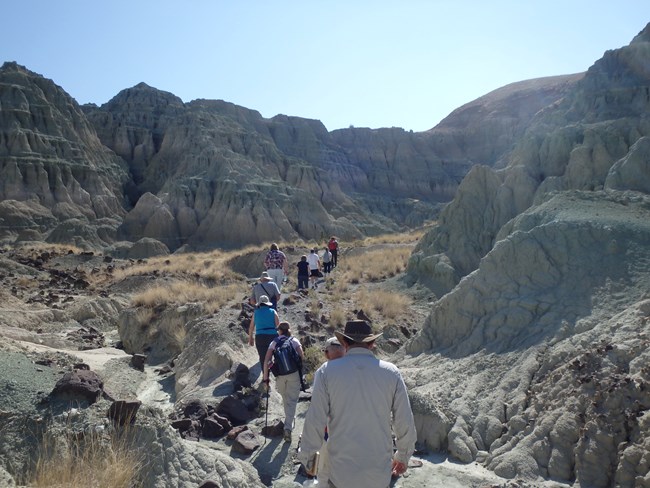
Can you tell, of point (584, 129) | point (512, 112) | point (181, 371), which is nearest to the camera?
point (181, 371)

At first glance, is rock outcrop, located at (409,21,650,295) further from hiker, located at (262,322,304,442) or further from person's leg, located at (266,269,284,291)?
hiker, located at (262,322,304,442)

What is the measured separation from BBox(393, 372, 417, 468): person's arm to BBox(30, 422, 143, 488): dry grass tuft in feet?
8.71

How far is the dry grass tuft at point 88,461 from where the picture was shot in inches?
197

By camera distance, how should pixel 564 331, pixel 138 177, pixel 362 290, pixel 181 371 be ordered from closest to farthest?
pixel 564 331
pixel 181 371
pixel 362 290
pixel 138 177

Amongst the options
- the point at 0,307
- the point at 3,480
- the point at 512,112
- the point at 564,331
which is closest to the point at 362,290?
the point at 564,331

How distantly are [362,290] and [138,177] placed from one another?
4953cm

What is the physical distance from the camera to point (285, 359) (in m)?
7.54

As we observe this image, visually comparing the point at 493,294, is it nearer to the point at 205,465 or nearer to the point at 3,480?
the point at 205,465

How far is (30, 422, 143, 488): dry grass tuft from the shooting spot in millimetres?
5012

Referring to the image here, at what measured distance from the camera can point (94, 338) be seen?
1712cm

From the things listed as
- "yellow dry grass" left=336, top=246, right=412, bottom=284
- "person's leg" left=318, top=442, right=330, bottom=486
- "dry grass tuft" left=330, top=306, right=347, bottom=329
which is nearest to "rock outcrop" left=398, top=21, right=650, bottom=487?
"dry grass tuft" left=330, top=306, right=347, bottom=329

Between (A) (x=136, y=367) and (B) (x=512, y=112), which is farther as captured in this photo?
(B) (x=512, y=112)

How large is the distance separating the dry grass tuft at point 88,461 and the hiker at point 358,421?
209 centimetres

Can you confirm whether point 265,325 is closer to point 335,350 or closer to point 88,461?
point 88,461
